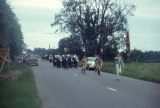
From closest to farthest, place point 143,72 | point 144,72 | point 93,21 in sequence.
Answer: point 144,72 → point 143,72 → point 93,21

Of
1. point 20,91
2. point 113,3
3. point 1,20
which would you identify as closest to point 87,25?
point 113,3

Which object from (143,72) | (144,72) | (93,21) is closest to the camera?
(144,72)

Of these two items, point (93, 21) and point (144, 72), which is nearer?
point (144, 72)

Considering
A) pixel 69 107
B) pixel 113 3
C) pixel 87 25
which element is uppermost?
pixel 113 3

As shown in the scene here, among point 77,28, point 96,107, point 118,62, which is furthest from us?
point 77,28

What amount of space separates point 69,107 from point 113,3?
1765 inches

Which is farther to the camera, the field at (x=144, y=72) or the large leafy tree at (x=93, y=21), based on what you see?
the large leafy tree at (x=93, y=21)

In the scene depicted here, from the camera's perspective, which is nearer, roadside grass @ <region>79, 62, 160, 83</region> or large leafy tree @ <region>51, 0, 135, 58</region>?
roadside grass @ <region>79, 62, 160, 83</region>

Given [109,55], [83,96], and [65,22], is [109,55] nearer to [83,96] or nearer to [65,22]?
[65,22]

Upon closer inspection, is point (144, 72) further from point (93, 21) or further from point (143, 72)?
point (93, 21)

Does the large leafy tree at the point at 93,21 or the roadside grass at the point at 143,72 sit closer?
the roadside grass at the point at 143,72

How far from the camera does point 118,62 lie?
2097 cm

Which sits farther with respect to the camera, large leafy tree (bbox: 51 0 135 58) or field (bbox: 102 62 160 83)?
large leafy tree (bbox: 51 0 135 58)

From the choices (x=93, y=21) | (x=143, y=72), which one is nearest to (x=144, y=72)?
(x=143, y=72)
